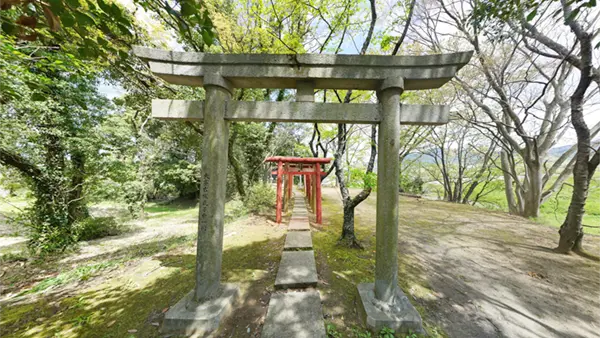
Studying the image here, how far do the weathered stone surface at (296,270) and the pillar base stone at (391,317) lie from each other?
896mm

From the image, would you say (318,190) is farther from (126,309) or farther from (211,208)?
(126,309)

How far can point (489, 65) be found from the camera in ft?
26.3

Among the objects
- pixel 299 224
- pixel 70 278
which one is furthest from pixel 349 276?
pixel 70 278

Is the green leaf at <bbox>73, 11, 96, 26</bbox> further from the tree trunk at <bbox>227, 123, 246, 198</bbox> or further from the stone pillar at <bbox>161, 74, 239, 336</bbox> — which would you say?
the tree trunk at <bbox>227, 123, 246, 198</bbox>

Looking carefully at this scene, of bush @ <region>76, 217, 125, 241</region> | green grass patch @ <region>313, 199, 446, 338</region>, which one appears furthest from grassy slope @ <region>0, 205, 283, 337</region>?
bush @ <region>76, 217, 125, 241</region>

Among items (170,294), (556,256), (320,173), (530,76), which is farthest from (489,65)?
(170,294)

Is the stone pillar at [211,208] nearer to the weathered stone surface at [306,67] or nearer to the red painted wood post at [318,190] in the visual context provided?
the weathered stone surface at [306,67]

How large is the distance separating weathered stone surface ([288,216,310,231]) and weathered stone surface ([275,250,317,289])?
1.65m

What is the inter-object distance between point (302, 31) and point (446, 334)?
9.01 metres

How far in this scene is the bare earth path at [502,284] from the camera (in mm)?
2768

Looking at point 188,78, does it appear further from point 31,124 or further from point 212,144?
point 31,124

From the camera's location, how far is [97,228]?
8180mm

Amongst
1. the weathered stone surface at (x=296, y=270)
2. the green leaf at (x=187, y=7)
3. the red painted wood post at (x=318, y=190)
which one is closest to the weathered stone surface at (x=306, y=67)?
the green leaf at (x=187, y=7)

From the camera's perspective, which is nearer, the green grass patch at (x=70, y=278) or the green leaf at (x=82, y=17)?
the green leaf at (x=82, y=17)
